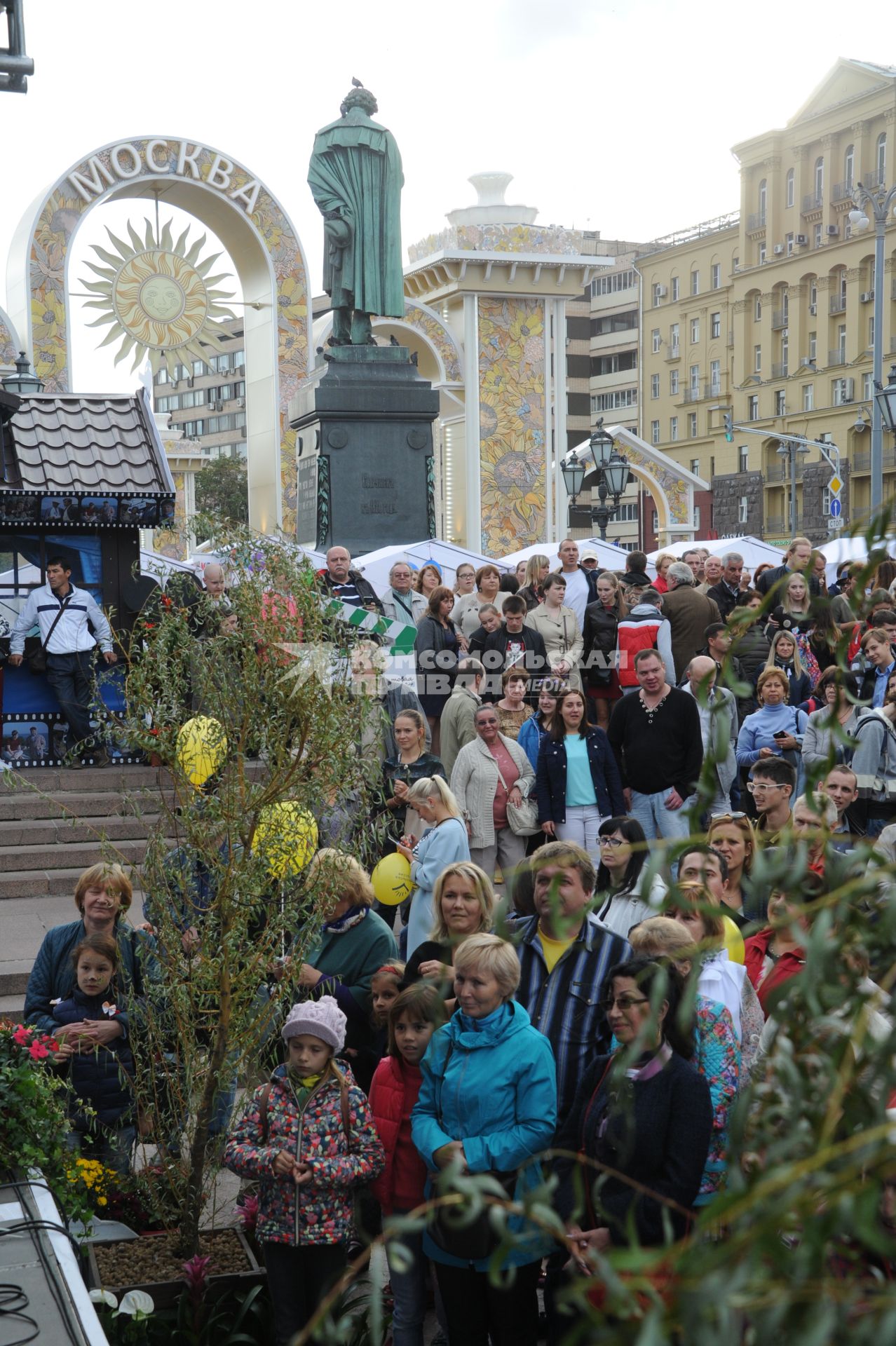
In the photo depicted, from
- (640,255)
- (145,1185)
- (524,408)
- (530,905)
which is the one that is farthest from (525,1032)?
(640,255)

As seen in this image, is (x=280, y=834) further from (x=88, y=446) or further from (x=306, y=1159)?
(x=88, y=446)

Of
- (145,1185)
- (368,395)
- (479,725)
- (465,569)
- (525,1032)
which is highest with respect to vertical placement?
(368,395)

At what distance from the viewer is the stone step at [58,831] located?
A: 9.54 m

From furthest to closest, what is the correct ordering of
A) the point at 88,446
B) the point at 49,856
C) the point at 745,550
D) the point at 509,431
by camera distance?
1. the point at 509,431
2. the point at 745,550
3. the point at 88,446
4. the point at 49,856

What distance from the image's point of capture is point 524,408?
103 feet

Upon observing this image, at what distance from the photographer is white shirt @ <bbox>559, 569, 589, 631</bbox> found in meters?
12.8

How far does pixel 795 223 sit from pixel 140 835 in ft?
212

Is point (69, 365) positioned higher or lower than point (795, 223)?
lower

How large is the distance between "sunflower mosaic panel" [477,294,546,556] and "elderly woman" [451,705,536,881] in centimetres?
2304

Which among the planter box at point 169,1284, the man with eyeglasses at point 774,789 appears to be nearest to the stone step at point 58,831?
the man with eyeglasses at point 774,789

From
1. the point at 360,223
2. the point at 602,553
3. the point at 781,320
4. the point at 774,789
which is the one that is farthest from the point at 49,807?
the point at 781,320

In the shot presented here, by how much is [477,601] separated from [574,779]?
3816mm

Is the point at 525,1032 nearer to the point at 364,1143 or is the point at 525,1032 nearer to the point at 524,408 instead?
the point at 364,1143

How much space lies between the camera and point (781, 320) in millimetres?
69625
